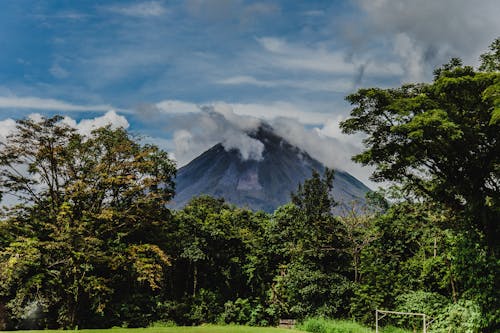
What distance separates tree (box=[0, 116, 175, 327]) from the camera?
56.1 feet

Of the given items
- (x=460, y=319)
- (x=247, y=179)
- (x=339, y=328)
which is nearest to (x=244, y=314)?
(x=339, y=328)

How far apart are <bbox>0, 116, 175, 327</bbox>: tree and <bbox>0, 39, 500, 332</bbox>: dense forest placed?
64 mm

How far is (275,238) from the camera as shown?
22.3 meters

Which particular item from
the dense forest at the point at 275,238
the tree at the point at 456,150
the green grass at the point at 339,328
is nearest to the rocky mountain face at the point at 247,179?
the dense forest at the point at 275,238

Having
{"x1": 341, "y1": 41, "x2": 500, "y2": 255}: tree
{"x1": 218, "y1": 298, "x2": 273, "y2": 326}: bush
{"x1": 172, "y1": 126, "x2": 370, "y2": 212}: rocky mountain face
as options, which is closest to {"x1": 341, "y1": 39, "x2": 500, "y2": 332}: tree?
{"x1": 341, "y1": 41, "x2": 500, "y2": 255}: tree

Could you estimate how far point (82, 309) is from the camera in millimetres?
18734

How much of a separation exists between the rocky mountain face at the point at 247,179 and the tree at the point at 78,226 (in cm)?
13315

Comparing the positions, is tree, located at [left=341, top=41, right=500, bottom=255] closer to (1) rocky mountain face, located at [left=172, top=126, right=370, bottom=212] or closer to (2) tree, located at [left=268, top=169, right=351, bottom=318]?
(2) tree, located at [left=268, top=169, right=351, bottom=318]

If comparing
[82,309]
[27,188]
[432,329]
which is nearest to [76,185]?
[27,188]

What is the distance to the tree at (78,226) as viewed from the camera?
17.1 meters

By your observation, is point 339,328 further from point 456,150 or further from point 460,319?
point 456,150

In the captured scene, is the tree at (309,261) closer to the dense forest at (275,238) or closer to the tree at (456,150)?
the dense forest at (275,238)

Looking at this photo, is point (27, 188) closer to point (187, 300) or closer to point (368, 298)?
point (187, 300)

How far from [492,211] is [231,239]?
1319cm
